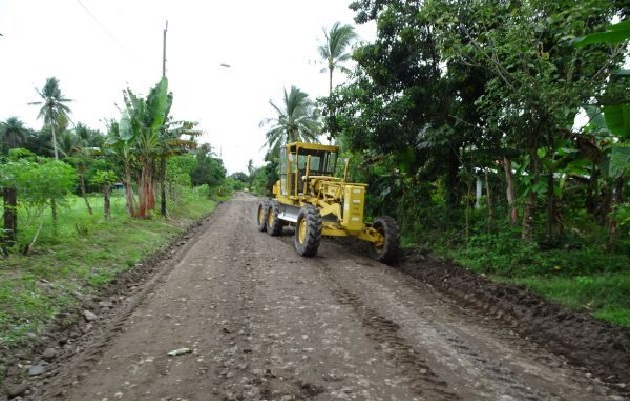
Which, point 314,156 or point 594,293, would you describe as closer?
point 594,293

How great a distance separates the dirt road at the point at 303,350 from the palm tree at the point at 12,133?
192ft

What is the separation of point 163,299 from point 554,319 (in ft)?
16.6

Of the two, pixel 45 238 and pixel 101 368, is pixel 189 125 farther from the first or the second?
pixel 101 368

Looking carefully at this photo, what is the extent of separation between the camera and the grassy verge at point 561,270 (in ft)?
17.6

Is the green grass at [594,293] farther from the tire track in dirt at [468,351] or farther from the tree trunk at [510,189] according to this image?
the tree trunk at [510,189]

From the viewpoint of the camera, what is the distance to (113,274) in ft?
24.0

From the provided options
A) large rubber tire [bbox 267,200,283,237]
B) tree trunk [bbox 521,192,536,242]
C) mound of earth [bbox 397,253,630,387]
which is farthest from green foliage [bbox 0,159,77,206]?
tree trunk [bbox 521,192,536,242]

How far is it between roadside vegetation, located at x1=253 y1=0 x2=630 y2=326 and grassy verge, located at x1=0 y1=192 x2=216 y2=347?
5.78m

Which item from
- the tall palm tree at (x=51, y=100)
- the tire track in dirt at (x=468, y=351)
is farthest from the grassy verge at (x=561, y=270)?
the tall palm tree at (x=51, y=100)

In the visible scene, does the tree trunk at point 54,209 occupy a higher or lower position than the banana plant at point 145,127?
lower

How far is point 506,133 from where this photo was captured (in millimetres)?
8453

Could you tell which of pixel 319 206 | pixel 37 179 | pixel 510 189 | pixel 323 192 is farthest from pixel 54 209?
pixel 510 189

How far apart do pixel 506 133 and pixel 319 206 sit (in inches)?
174

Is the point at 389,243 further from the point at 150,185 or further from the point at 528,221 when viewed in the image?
the point at 150,185
